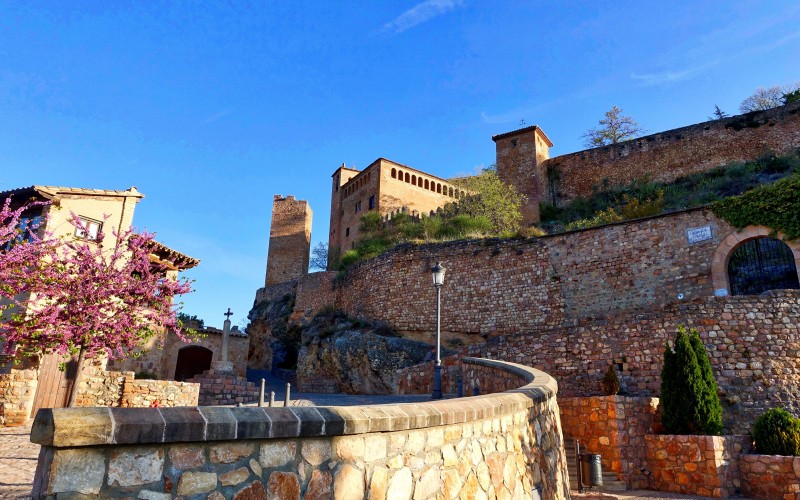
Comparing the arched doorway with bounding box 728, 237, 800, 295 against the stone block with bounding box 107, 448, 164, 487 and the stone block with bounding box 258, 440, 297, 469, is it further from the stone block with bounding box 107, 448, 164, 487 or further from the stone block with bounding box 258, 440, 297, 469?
the stone block with bounding box 107, 448, 164, 487

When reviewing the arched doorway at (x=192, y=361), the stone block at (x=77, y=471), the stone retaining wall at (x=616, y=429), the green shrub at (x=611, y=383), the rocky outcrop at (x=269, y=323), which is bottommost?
the stone retaining wall at (x=616, y=429)

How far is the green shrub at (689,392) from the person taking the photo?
34.7ft

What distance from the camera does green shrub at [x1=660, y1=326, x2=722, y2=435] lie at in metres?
10.6

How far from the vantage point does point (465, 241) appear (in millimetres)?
23406

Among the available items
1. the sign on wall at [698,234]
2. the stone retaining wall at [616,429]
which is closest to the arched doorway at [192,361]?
the stone retaining wall at [616,429]

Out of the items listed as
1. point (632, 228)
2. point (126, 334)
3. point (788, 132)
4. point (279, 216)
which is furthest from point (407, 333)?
point (279, 216)

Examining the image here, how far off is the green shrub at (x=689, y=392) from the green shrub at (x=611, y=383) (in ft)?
3.89

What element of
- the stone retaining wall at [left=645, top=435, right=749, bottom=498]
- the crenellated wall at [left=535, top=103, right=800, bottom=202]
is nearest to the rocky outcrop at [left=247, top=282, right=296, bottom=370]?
the crenellated wall at [left=535, top=103, right=800, bottom=202]

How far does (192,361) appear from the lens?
30.1 metres

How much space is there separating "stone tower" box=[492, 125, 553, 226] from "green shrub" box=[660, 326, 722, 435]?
20243 mm

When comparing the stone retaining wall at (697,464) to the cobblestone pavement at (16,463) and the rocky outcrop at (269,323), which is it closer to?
the cobblestone pavement at (16,463)

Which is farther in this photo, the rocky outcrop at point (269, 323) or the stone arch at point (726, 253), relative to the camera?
the rocky outcrop at point (269, 323)

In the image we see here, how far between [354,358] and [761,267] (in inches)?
603

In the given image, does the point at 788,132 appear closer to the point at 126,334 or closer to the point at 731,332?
the point at 731,332
